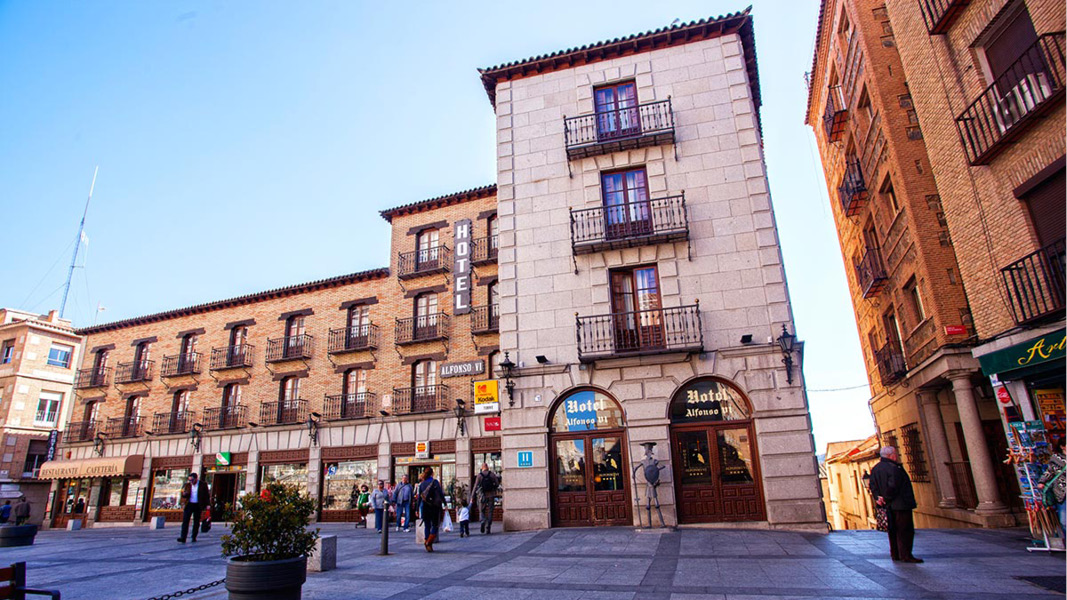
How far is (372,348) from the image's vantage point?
24.4 m

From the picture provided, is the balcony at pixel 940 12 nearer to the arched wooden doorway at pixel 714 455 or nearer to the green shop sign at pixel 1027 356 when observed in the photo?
the green shop sign at pixel 1027 356

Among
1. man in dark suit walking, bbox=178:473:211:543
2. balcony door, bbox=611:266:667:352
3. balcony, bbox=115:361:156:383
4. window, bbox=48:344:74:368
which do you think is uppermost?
window, bbox=48:344:74:368

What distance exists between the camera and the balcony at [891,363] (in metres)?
17.8

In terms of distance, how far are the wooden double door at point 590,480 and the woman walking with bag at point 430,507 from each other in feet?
11.3

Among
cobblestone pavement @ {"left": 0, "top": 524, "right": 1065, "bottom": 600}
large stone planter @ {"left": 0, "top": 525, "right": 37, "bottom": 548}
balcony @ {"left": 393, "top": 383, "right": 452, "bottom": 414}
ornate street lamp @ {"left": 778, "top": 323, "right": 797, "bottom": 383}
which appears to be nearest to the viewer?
cobblestone pavement @ {"left": 0, "top": 524, "right": 1065, "bottom": 600}

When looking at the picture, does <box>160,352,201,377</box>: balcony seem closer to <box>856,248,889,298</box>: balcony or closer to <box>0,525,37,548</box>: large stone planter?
<box>0,525,37,548</box>: large stone planter

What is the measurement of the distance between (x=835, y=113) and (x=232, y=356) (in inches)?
1104

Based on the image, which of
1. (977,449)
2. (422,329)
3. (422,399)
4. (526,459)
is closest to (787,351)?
(977,449)

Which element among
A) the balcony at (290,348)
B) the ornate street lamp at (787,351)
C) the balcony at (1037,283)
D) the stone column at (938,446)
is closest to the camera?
the balcony at (1037,283)

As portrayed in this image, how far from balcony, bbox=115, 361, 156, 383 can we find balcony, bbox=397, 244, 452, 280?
49.7 ft

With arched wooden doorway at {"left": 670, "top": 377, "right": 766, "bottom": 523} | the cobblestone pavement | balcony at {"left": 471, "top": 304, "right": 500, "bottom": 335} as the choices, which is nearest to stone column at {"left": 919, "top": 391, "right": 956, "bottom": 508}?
the cobblestone pavement

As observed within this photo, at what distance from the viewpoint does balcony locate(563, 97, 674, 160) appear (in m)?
16.3

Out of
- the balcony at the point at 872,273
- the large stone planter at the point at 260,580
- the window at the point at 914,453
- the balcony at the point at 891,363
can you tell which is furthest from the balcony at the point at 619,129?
the large stone planter at the point at 260,580

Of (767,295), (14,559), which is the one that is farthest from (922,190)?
(14,559)
